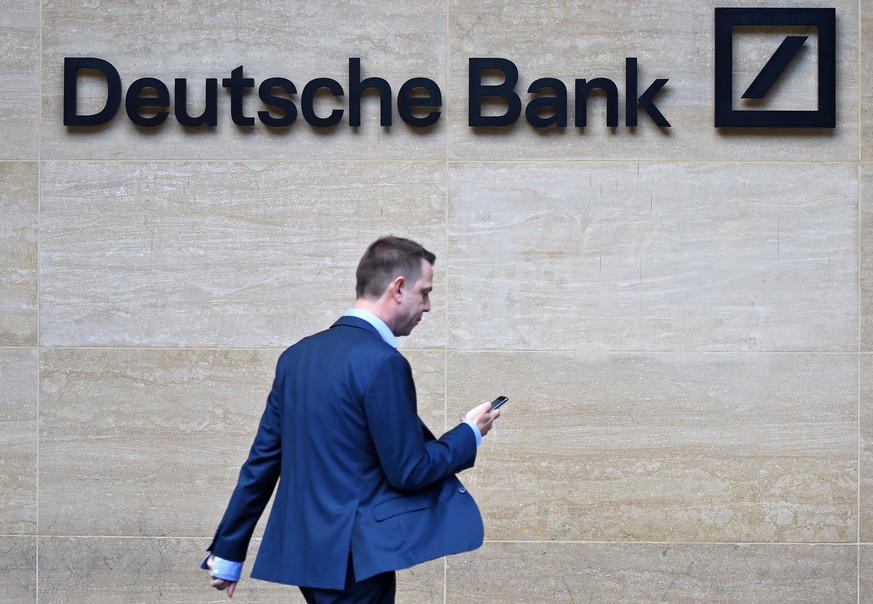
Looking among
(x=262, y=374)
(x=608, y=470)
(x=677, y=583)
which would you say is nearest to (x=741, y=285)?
(x=608, y=470)

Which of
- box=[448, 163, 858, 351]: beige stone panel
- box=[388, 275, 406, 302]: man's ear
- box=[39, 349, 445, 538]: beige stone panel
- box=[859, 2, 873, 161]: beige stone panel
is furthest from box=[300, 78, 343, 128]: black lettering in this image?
box=[859, 2, 873, 161]: beige stone panel

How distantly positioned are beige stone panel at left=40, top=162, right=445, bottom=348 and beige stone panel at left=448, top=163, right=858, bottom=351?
1.01ft

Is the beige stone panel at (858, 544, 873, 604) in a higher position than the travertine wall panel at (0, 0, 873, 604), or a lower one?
lower

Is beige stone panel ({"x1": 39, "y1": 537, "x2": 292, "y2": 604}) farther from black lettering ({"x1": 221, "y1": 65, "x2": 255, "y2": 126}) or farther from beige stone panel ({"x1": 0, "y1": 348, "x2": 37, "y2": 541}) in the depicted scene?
black lettering ({"x1": 221, "y1": 65, "x2": 255, "y2": 126})

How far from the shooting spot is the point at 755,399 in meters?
5.59

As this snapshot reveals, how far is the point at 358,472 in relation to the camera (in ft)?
10.9

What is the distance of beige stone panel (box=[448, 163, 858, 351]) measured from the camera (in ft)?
18.3

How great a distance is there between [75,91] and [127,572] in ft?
8.14

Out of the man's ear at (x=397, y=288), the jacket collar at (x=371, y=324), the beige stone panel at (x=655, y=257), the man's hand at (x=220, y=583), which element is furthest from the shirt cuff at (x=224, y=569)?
the beige stone panel at (x=655, y=257)

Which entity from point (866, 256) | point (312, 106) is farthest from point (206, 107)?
point (866, 256)

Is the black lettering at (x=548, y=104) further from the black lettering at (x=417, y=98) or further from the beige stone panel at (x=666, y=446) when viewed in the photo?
the beige stone panel at (x=666, y=446)

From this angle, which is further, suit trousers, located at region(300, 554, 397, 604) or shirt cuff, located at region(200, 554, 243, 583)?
shirt cuff, located at region(200, 554, 243, 583)

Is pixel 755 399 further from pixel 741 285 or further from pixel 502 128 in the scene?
pixel 502 128

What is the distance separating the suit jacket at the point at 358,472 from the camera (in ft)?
10.6
